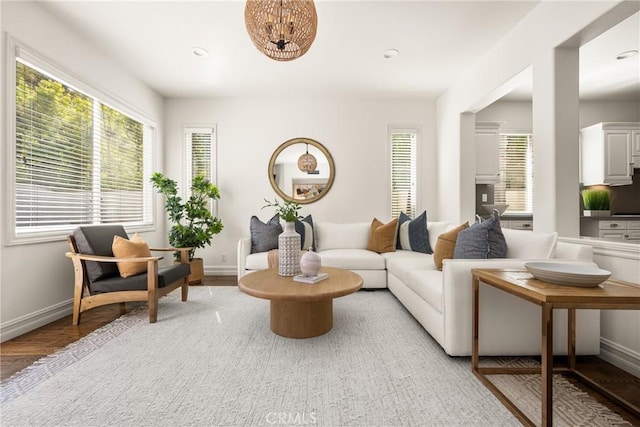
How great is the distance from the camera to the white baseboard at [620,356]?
190cm

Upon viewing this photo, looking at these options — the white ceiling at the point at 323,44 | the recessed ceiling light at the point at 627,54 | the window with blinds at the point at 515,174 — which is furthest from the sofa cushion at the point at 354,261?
the recessed ceiling light at the point at 627,54

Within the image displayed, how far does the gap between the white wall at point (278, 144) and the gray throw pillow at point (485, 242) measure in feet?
8.72

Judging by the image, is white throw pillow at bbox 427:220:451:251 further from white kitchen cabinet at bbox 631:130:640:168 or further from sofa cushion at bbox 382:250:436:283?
white kitchen cabinet at bbox 631:130:640:168

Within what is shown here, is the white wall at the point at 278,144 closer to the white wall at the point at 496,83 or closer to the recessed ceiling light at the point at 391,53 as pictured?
the white wall at the point at 496,83

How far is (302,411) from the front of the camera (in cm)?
151

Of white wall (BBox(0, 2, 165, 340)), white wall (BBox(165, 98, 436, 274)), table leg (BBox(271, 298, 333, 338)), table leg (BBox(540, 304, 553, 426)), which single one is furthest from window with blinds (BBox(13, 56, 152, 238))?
table leg (BBox(540, 304, 553, 426))

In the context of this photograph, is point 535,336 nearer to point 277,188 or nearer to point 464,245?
point 464,245

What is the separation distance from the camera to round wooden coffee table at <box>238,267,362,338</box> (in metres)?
2.20

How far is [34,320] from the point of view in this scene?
8.70 feet

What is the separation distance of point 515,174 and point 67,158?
6198 millimetres

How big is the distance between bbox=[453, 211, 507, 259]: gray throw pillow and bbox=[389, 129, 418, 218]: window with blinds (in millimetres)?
2691

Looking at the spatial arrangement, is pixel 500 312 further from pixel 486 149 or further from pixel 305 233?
pixel 486 149

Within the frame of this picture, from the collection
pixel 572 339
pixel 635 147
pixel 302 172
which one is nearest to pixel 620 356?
pixel 572 339

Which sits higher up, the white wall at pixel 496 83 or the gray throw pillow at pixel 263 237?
the white wall at pixel 496 83
